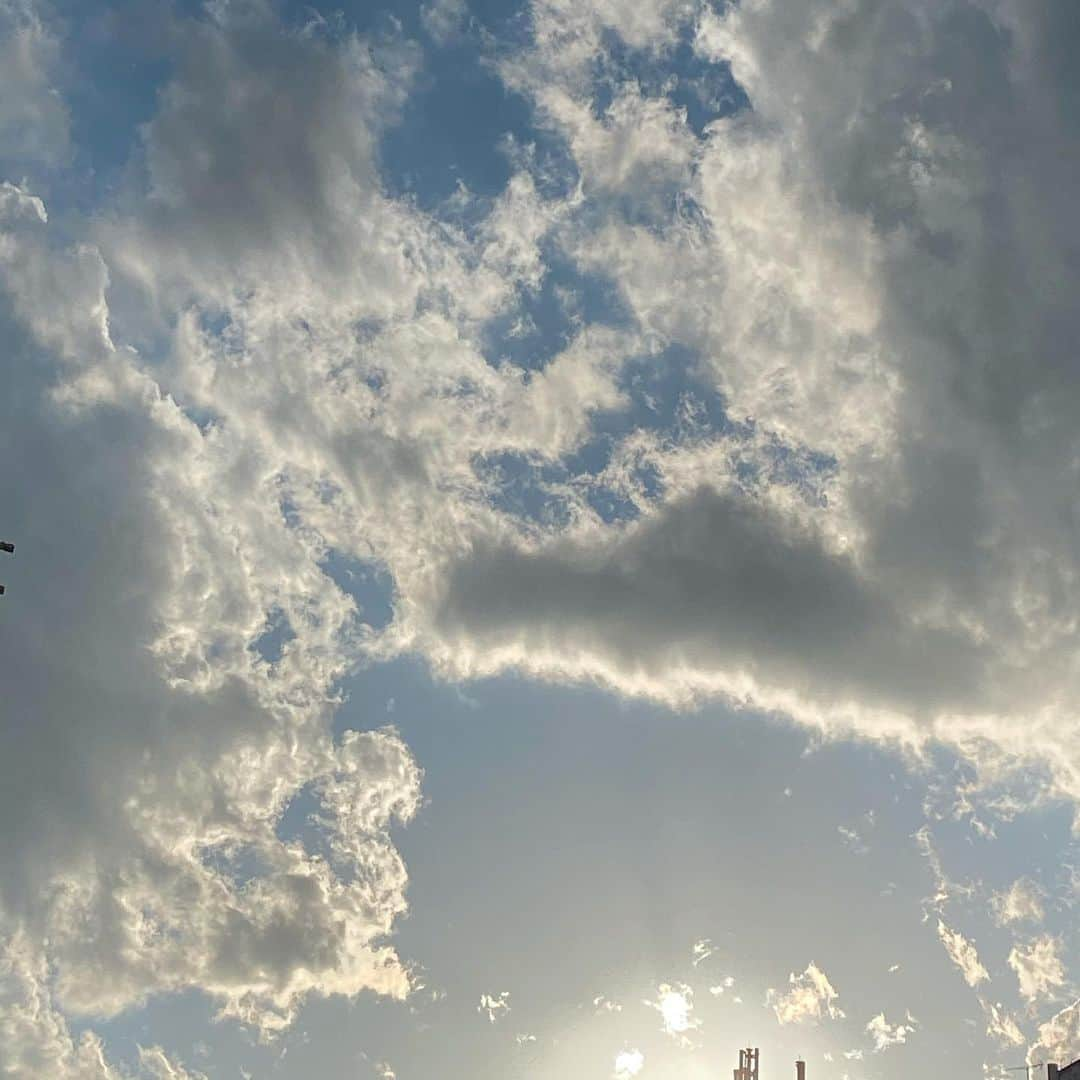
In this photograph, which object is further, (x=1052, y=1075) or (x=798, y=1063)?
(x=798, y=1063)

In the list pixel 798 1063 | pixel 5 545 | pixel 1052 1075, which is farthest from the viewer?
pixel 798 1063

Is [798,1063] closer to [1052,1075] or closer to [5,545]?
[1052,1075]

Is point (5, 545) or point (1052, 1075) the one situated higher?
point (5, 545)

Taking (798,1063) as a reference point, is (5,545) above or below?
above

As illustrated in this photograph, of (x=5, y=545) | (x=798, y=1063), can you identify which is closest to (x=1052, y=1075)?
(x=798, y=1063)

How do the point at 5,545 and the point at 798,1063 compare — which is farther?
the point at 798,1063

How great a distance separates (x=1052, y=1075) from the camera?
7006 cm

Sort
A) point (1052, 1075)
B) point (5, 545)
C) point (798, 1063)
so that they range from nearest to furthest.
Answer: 1. point (5, 545)
2. point (1052, 1075)
3. point (798, 1063)

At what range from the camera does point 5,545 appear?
2235 inches

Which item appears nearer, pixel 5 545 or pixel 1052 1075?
pixel 5 545

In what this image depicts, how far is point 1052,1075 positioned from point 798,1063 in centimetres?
1984

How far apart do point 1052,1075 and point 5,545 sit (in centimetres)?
7151
